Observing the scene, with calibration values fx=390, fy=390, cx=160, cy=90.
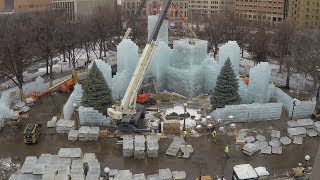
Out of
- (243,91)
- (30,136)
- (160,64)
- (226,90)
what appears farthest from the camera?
(160,64)

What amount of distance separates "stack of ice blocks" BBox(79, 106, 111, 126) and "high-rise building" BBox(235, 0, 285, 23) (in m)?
59.3

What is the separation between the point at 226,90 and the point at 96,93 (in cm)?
985

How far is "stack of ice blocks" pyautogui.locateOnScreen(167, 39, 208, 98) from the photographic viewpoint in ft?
110

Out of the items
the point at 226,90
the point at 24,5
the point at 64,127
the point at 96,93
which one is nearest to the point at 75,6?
the point at 24,5

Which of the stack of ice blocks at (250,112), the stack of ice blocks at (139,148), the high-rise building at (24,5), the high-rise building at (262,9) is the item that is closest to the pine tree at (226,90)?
the stack of ice blocks at (250,112)

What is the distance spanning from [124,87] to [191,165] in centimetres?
1234

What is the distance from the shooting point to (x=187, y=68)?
33938 millimetres

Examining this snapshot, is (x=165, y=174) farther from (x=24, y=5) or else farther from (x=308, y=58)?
(x=24, y=5)

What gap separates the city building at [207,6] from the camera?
93.1 m

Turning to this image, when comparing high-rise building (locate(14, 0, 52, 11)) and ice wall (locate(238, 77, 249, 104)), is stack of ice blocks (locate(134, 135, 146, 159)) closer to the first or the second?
ice wall (locate(238, 77, 249, 104))

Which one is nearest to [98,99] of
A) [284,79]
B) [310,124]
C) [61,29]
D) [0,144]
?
[0,144]

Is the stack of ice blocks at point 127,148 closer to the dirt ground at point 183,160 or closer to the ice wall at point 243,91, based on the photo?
the dirt ground at point 183,160

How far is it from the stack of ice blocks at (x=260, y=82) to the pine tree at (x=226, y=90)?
2.08 metres

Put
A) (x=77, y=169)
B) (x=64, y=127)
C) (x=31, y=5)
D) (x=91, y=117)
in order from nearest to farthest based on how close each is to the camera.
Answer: (x=77, y=169) < (x=64, y=127) < (x=91, y=117) < (x=31, y=5)
